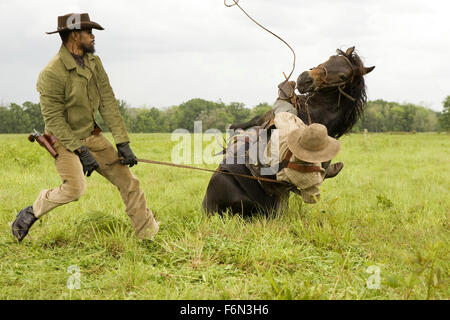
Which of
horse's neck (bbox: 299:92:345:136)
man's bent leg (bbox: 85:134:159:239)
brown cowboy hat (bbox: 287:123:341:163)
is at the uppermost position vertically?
horse's neck (bbox: 299:92:345:136)

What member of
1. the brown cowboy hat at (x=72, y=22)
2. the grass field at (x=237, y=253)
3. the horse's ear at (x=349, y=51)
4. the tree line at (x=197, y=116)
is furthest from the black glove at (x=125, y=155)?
the tree line at (x=197, y=116)

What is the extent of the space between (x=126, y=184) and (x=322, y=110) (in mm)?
2245

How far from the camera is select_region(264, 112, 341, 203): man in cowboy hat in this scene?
140 inches

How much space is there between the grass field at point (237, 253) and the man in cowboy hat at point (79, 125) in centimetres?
35

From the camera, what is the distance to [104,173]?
430 cm

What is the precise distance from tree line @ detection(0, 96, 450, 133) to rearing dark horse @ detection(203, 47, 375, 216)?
23.7 metres

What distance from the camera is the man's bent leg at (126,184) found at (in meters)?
4.22

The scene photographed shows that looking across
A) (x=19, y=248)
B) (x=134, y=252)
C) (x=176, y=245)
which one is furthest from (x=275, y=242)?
(x=19, y=248)

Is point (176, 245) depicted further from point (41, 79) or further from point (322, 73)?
point (322, 73)

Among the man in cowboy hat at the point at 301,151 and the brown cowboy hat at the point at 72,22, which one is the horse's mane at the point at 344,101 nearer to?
the man in cowboy hat at the point at 301,151

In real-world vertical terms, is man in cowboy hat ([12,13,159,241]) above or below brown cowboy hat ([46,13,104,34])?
below

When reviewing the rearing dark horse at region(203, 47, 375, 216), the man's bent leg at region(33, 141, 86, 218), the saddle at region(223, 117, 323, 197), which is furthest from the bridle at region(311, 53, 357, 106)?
the man's bent leg at region(33, 141, 86, 218)

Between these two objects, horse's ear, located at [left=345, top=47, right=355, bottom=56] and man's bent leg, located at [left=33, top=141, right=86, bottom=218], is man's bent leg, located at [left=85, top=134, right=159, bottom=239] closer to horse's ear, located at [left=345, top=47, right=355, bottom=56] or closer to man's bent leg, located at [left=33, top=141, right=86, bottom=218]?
man's bent leg, located at [left=33, top=141, right=86, bottom=218]
